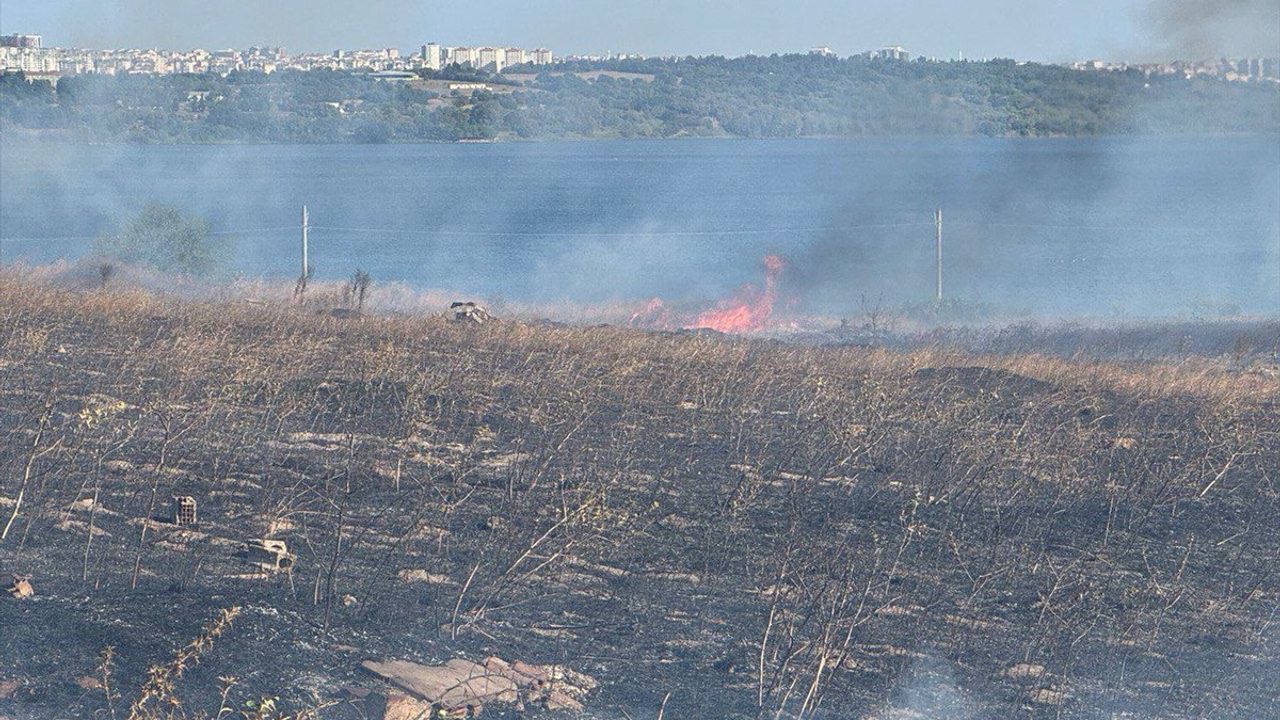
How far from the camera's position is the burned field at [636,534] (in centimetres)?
621

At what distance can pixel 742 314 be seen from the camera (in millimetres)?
31297

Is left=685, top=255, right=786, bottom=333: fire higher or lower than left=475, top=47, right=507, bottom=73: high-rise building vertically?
lower

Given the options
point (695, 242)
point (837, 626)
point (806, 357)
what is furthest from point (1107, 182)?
point (837, 626)

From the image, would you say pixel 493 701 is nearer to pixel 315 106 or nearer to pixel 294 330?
pixel 294 330

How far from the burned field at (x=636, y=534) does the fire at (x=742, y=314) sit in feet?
51.1

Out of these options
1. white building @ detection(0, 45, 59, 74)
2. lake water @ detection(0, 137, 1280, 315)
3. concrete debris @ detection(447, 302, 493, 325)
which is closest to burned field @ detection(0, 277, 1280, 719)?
concrete debris @ detection(447, 302, 493, 325)

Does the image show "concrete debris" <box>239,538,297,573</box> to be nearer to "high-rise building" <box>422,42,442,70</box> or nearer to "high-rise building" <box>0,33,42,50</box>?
"high-rise building" <box>0,33,42,50</box>

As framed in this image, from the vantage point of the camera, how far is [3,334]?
43.8 feet

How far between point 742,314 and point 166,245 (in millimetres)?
12598

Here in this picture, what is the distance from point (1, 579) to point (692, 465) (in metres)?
4.44

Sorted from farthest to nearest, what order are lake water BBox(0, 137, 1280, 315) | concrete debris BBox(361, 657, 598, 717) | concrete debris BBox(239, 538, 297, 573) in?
lake water BBox(0, 137, 1280, 315)
concrete debris BBox(239, 538, 297, 573)
concrete debris BBox(361, 657, 598, 717)

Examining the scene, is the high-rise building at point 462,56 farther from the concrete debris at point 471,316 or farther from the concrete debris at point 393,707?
the concrete debris at point 393,707

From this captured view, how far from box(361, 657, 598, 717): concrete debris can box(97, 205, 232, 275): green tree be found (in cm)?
2779

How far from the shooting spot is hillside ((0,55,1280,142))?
39750mm
